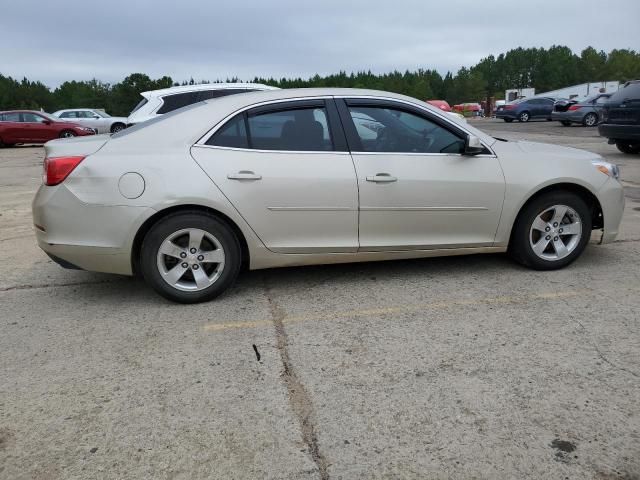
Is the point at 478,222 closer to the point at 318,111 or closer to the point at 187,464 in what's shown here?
the point at 318,111

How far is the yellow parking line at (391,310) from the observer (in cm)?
361

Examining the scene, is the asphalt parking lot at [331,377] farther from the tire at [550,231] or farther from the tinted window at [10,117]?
the tinted window at [10,117]

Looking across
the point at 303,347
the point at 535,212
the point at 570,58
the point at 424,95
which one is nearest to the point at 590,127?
the point at 535,212

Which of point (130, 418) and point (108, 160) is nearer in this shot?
point (130, 418)

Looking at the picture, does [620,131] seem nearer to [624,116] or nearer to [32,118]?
[624,116]

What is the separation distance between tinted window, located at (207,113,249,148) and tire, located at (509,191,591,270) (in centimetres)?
227

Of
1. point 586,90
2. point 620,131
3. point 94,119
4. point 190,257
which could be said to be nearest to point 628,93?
point 620,131

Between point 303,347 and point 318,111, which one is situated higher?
point 318,111

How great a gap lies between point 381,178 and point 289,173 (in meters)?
0.68

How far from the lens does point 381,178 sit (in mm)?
4059

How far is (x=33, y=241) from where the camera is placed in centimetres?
587

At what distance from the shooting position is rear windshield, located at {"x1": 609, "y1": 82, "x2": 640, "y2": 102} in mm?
10933

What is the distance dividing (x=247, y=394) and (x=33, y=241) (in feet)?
13.6

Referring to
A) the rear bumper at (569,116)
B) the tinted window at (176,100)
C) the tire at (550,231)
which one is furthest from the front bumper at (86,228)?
the rear bumper at (569,116)
